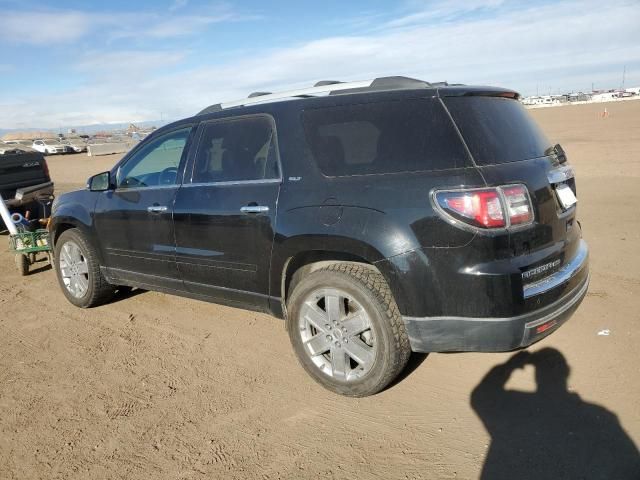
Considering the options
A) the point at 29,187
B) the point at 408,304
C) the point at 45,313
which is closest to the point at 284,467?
the point at 408,304

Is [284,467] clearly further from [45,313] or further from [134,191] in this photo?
[45,313]

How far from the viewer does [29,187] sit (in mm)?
8641

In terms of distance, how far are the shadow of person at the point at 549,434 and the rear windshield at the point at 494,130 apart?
1.44 m

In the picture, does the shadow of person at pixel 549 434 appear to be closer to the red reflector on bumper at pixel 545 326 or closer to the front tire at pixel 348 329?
the red reflector on bumper at pixel 545 326

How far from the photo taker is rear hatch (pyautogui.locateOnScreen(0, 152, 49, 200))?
8.45 metres

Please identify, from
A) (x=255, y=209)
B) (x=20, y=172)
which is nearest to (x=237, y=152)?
(x=255, y=209)

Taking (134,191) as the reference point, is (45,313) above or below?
A: below

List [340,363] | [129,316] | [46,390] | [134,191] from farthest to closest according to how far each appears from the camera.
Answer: [129,316], [134,191], [46,390], [340,363]

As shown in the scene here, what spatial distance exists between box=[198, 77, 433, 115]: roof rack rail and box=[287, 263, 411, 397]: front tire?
1.17 m

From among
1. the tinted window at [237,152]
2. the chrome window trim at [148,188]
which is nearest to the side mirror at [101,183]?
the chrome window trim at [148,188]

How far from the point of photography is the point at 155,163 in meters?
4.66

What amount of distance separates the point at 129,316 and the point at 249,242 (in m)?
2.04

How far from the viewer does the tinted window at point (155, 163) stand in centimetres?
441

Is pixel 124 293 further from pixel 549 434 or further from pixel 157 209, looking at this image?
pixel 549 434
